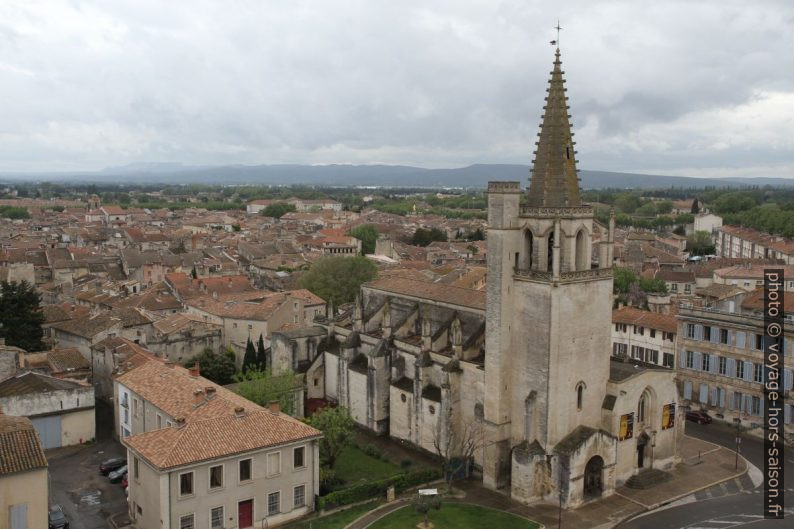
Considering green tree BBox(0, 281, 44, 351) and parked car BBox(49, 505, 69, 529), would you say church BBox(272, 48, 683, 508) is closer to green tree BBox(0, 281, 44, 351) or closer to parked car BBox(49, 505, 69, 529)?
parked car BBox(49, 505, 69, 529)

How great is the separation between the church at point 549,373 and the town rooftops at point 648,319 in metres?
17.6

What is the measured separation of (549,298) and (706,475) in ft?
55.8

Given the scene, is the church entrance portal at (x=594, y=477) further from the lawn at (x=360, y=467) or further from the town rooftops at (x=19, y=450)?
the town rooftops at (x=19, y=450)

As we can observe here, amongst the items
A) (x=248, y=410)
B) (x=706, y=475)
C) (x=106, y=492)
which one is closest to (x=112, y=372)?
(x=106, y=492)

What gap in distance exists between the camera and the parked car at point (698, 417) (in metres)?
57.4

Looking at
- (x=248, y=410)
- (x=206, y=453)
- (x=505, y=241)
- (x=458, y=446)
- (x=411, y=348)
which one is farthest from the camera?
(x=411, y=348)

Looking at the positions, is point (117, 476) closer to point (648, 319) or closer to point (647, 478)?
point (647, 478)

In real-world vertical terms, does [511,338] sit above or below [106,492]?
above

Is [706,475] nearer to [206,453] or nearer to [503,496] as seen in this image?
[503,496]

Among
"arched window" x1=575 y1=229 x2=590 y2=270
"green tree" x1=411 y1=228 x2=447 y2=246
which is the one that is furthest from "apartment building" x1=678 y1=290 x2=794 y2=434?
"green tree" x1=411 y1=228 x2=447 y2=246

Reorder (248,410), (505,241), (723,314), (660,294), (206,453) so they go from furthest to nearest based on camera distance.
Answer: (660,294), (723,314), (505,241), (248,410), (206,453)

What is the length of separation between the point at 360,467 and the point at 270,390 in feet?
27.0

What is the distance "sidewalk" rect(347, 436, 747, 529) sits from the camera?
40.6 meters

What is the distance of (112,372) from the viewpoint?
5594 cm
